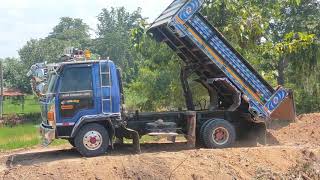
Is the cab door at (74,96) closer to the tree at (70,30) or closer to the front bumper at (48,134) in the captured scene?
the front bumper at (48,134)

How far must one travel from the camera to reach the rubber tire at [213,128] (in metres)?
12.2

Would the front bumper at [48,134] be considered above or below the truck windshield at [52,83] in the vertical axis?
below

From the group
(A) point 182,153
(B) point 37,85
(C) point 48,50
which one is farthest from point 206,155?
(C) point 48,50

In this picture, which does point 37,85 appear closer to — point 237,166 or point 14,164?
point 14,164

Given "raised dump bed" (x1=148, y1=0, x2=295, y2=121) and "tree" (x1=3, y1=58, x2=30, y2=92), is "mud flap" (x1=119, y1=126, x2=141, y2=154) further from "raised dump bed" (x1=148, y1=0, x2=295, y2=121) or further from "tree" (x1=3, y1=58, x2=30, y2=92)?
"tree" (x1=3, y1=58, x2=30, y2=92)

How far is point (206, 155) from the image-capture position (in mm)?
11125

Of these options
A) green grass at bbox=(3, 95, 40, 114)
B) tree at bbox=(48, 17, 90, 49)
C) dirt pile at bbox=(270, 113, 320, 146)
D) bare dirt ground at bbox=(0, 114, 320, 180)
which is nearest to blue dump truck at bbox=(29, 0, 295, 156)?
bare dirt ground at bbox=(0, 114, 320, 180)

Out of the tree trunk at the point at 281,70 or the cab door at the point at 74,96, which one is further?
the tree trunk at the point at 281,70

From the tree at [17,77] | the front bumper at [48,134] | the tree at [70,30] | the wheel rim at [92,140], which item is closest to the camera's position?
the front bumper at [48,134]

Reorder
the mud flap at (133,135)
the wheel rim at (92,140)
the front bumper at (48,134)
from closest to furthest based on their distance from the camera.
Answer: the front bumper at (48,134)
the wheel rim at (92,140)
the mud flap at (133,135)

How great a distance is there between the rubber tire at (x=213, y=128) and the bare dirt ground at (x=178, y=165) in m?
0.72

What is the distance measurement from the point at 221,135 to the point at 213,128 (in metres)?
0.30

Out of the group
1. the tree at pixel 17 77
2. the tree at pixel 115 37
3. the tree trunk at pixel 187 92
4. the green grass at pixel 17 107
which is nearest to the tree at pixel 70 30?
the tree at pixel 115 37

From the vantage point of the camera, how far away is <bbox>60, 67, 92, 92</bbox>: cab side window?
11.1 meters
